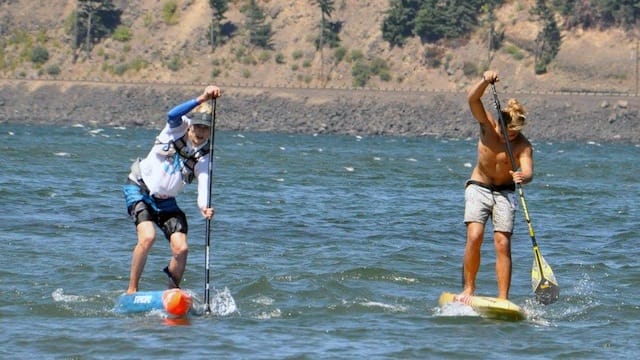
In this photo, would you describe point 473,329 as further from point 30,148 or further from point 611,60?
point 611,60

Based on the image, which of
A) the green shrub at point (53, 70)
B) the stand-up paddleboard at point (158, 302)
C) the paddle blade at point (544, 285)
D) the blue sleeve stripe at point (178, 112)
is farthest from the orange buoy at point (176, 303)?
the green shrub at point (53, 70)

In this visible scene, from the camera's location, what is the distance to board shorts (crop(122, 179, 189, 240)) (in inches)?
503

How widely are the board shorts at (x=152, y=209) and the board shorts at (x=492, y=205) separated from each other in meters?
2.55

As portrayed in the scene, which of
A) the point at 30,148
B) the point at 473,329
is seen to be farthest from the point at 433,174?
the point at 473,329

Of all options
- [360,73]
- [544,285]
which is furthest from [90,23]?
[544,285]

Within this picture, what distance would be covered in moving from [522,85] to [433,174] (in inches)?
2496

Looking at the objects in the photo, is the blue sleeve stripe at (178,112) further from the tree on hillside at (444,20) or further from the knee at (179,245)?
the tree on hillside at (444,20)

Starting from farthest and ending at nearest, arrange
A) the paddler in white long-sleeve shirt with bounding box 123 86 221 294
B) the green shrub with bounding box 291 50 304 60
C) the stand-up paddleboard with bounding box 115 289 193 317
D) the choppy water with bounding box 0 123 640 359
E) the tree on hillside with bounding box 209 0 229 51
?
the tree on hillside with bounding box 209 0 229 51, the green shrub with bounding box 291 50 304 60, the stand-up paddleboard with bounding box 115 289 193 317, the paddler in white long-sleeve shirt with bounding box 123 86 221 294, the choppy water with bounding box 0 123 640 359

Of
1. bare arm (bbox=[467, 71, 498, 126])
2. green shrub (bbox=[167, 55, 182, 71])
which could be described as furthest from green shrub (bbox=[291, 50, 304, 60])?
bare arm (bbox=[467, 71, 498, 126])

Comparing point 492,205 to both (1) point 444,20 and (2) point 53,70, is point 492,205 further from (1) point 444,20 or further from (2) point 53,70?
A: (2) point 53,70

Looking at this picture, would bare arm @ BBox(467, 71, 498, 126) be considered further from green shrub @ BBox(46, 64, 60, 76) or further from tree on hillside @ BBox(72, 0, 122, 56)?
tree on hillside @ BBox(72, 0, 122, 56)

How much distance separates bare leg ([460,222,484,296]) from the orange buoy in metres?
2.56

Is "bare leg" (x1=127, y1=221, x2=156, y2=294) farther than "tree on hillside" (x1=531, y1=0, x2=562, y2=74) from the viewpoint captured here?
No

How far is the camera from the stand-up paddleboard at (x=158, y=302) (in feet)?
41.4
